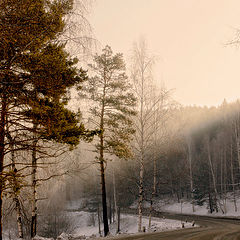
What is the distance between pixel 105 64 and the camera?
56.2 feet

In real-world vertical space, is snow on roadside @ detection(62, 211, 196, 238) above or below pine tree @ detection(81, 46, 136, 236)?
below

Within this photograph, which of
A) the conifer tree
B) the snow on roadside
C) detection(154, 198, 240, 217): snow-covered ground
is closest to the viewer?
the conifer tree

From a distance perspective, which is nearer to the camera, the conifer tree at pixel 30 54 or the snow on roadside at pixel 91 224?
the conifer tree at pixel 30 54

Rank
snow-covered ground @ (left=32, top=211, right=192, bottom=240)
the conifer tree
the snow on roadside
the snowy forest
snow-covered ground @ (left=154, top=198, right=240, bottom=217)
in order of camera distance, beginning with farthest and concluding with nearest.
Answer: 1. snow-covered ground @ (left=154, top=198, right=240, bottom=217)
2. the snow on roadside
3. snow-covered ground @ (left=32, top=211, right=192, bottom=240)
4. the snowy forest
5. the conifer tree

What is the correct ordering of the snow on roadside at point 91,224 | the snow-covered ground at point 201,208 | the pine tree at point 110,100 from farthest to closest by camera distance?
the snow-covered ground at point 201,208, the snow on roadside at point 91,224, the pine tree at point 110,100

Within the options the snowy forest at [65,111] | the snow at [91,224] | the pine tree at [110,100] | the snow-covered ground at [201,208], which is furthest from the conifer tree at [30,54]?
the snow at [91,224]

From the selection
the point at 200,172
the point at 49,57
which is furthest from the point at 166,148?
the point at 200,172

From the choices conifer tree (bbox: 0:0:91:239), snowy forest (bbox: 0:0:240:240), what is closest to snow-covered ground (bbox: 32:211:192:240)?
snowy forest (bbox: 0:0:240:240)

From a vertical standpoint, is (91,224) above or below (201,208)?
below

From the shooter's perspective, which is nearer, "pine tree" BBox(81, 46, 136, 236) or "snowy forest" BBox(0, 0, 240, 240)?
"snowy forest" BBox(0, 0, 240, 240)

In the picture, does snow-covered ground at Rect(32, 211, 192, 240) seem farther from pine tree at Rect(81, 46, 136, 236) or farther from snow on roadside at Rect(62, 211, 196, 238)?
pine tree at Rect(81, 46, 136, 236)

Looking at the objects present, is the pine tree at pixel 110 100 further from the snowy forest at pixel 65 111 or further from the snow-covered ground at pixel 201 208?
the snow-covered ground at pixel 201 208

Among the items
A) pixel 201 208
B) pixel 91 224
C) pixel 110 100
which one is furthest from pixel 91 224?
pixel 110 100

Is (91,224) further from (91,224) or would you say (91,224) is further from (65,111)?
(65,111)
